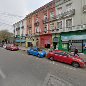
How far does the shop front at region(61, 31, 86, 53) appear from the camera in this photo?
23.4m

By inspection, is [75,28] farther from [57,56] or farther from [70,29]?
[57,56]

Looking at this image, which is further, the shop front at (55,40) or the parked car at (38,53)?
the shop front at (55,40)

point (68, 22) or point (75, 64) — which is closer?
point (75, 64)

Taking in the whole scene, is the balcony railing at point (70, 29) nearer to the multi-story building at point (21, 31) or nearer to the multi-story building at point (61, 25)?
the multi-story building at point (61, 25)

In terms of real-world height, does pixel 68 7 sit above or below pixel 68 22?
above

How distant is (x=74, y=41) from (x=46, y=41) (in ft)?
30.4

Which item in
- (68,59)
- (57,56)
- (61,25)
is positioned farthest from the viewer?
(61,25)

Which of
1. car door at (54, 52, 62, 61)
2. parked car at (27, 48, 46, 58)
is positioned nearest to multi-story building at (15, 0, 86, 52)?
parked car at (27, 48, 46, 58)

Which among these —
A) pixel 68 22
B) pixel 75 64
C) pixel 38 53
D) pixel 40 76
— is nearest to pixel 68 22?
pixel 68 22

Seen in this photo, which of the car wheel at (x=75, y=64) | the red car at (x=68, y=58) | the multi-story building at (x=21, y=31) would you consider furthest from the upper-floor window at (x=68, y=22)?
the multi-story building at (x=21, y=31)

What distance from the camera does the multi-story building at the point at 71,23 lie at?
23.5 meters

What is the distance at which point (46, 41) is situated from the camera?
3309 centimetres

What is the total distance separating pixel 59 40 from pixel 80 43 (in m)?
5.32

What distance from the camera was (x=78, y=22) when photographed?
952 inches
